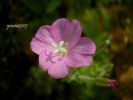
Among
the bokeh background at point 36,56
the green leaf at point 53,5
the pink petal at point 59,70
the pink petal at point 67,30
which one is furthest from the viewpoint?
the bokeh background at point 36,56

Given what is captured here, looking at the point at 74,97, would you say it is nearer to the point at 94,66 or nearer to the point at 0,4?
the point at 94,66

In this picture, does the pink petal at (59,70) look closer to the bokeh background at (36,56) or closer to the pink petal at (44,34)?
the pink petal at (44,34)

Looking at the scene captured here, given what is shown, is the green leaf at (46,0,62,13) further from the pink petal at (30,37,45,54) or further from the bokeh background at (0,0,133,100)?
the pink petal at (30,37,45,54)

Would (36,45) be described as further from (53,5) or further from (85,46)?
(53,5)

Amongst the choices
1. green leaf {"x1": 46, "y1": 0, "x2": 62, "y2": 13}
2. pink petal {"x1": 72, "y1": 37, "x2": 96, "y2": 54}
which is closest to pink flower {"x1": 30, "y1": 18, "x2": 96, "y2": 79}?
pink petal {"x1": 72, "y1": 37, "x2": 96, "y2": 54}

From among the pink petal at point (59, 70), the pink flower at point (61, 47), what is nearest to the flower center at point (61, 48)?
the pink flower at point (61, 47)

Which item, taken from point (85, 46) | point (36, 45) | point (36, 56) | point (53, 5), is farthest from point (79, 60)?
point (36, 56)
